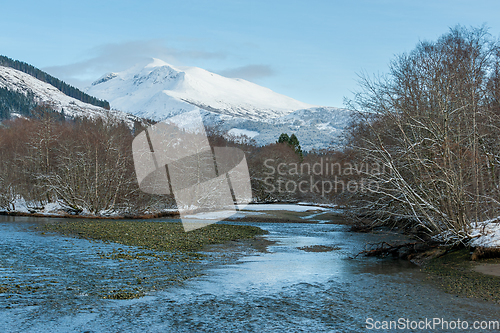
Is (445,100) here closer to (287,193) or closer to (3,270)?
(3,270)

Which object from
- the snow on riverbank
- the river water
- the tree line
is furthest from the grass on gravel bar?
the tree line

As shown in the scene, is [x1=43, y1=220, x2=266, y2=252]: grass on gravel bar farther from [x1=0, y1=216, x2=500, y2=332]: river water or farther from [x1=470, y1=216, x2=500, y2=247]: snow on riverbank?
[x1=470, y1=216, x2=500, y2=247]: snow on riverbank

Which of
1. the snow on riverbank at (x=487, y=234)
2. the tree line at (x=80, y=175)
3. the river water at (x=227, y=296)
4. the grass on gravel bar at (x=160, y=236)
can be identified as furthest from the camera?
the tree line at (x=80, y=175)

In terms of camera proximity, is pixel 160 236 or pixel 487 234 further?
pixel 160 236

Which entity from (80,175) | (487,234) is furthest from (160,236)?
(80,175)

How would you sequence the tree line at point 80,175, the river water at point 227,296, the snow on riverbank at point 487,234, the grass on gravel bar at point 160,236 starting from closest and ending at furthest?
the river water at point 227,296, the snow on riverbank at point 487,234, the grass on gravel bar at point 160,236, the tree line at point 80,175

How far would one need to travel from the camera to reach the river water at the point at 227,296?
936cm

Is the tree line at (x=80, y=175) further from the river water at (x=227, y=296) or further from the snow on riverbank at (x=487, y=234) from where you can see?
the river water at (x=227, y=296)

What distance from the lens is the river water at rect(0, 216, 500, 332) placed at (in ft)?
30.7

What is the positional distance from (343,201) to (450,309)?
22528 mm

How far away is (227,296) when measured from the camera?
11797 millimetres

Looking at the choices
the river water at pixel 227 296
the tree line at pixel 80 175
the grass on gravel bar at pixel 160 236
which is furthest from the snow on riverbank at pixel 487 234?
the tree line at pixel 80 175

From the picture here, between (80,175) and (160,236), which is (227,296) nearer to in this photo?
(160,236)

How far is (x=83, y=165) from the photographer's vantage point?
44.8 meters
